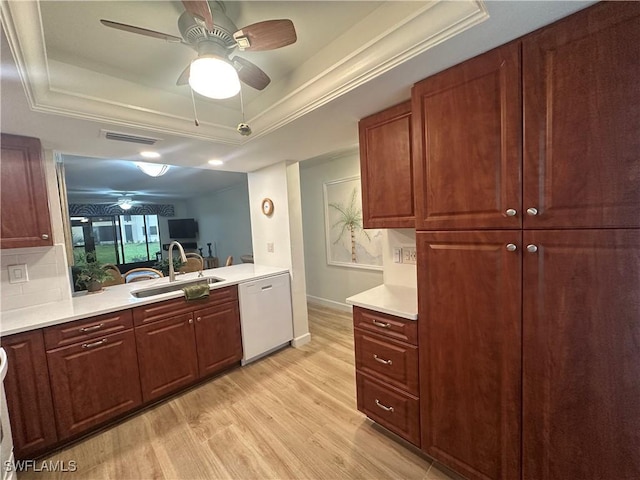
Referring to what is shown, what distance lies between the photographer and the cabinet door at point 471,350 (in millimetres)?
1177

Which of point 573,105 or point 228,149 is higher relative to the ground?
point 228,149

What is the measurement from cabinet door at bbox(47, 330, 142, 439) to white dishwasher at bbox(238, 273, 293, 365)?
948 mm

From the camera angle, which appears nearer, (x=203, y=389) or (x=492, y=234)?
(x=492, y=234)

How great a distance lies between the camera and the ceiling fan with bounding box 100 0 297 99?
1.13 metres

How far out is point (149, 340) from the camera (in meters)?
2.08

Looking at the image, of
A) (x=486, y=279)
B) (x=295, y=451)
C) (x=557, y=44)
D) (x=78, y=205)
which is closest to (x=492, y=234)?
(x=486, y=279)

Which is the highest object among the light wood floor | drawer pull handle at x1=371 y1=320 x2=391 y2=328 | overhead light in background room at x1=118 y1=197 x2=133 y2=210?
overhead light in background room at x1=118 y1=197 x2=133 y2=210

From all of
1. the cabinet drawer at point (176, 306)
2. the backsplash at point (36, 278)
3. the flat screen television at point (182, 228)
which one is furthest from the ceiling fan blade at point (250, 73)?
the flat screen television at point (182, 228)

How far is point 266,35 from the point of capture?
45.6 inches

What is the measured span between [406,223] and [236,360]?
215cm

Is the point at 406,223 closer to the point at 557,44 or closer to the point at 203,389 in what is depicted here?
the point at 557,44

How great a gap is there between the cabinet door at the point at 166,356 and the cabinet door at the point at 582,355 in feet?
7.71

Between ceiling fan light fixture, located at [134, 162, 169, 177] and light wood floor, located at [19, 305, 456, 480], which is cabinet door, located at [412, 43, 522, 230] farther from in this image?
ceiling fan light fixture, located at [134, 162, 169, 177]

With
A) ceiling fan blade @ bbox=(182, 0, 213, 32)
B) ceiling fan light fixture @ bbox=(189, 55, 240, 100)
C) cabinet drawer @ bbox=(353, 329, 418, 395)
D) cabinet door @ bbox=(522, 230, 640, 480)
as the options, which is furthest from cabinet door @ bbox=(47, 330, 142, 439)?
cabinet door @ bbox=(522, 230, 640, 480)
